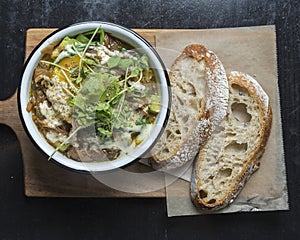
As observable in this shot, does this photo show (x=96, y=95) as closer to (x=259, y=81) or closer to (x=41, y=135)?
(x=41, y=135)

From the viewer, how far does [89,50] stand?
1.78 meters

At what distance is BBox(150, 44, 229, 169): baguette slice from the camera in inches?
78.6

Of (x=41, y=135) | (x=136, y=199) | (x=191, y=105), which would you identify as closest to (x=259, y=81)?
(x=191, y=105)

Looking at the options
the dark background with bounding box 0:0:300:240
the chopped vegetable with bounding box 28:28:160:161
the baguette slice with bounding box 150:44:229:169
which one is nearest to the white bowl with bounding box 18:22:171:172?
the chopped vegetable with bounding box 28:28:160:161

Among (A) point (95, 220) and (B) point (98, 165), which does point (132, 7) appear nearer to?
(B) point (98, 165)

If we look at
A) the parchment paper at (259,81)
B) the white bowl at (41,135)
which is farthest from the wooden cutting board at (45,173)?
the white bowl at (41,135)

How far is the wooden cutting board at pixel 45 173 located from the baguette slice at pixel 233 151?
0.59ft

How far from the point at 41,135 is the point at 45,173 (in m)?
0.27

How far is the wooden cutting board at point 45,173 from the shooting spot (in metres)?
2.04

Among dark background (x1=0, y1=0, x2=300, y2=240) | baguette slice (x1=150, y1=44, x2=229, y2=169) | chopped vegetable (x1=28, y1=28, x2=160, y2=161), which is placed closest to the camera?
chopped vegetable (x1=28, y1=28, x2=160, y2=161)

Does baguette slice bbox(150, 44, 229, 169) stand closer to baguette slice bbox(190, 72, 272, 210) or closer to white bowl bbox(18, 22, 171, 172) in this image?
baguette slice bbox(190, 72, 272, 210)

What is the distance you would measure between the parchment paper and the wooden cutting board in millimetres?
84

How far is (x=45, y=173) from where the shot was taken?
6.73 feet

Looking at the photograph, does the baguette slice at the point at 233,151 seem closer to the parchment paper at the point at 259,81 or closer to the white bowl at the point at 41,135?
the parchment paper at the point at 259,81
